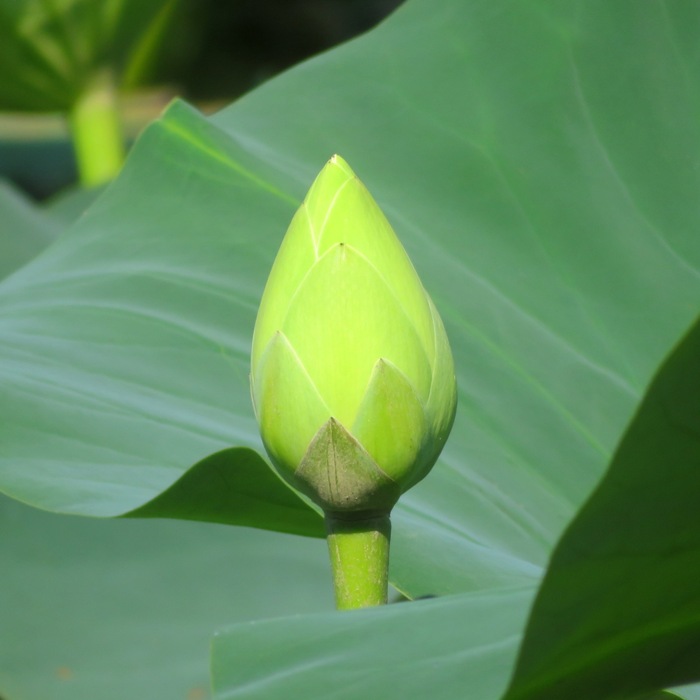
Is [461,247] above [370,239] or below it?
below

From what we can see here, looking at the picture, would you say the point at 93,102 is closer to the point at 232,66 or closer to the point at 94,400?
the point at 94,400

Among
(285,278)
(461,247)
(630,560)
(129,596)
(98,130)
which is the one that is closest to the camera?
(630,560)

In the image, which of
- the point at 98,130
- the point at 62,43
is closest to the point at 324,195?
the point at 62,43

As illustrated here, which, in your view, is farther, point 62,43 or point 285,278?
point 62,43

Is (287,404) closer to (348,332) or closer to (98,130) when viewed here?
(348,332)

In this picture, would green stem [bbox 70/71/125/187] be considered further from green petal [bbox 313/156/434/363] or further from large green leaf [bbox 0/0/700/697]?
green petal [bbox 313/156/434/363]

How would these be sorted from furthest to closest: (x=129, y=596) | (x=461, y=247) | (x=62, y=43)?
(x=62, y=43)
(x=129, y=596)
(x=461, y=247)

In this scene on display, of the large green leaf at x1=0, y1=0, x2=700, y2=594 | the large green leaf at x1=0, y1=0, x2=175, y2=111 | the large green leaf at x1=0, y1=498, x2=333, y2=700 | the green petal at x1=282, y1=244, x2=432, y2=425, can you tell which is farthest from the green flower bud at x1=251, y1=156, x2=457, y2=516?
A: the large green leaf at x1=0, y1=0, x2=175, y2=111

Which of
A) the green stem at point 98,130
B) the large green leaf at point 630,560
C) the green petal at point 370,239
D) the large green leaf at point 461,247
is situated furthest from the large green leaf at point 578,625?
the green stem at point 98,130
